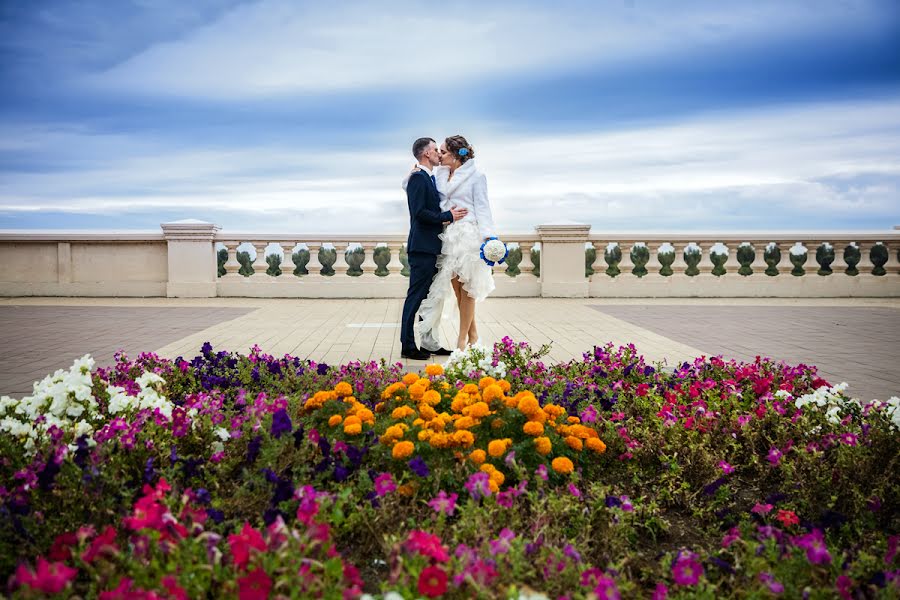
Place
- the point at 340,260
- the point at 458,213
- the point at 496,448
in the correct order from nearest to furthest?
the point at 496,448 < the point at 458,213 < the point at 340,260

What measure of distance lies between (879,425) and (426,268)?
466 centimetres

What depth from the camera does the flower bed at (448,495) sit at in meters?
2.29

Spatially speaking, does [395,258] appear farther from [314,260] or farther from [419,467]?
[419,467]

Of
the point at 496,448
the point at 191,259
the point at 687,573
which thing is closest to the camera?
the point at 687,573

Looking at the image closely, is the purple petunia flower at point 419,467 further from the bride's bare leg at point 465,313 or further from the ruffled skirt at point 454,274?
the bride's bare leg at point 465,313

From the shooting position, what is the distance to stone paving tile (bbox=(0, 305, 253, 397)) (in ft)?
23.2

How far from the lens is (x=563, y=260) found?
50.8ft

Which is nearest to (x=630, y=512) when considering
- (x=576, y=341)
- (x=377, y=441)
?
(x=377, y=441)

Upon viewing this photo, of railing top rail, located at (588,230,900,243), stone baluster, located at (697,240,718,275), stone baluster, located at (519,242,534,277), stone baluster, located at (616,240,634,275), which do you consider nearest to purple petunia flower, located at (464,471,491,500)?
stone baluster, located at (519,242,534,277)

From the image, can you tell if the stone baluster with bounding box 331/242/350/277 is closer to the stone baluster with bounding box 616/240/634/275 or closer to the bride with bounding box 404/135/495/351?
the stone baluster with bounding box 616/240/634/275

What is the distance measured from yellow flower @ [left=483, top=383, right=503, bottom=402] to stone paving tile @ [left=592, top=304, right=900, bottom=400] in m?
3.78

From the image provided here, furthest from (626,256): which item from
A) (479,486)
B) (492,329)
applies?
(479,486)

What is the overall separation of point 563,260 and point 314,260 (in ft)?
18.5

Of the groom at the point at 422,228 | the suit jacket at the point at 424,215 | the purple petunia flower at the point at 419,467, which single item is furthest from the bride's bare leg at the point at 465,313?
the purple petunia flower at the point at 419,467
